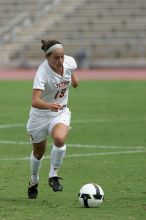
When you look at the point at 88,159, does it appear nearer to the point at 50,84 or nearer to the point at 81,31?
the point at 50,84

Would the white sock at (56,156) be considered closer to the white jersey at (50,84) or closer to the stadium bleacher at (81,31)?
the white jersey at (50,84)

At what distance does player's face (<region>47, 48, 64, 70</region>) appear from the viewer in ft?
34.7

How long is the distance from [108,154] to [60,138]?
4733mm

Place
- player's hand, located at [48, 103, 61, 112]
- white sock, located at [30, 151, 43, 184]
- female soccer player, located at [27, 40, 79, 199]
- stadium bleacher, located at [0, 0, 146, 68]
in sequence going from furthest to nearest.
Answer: stadium bleacher, located at [0, 0, 146, 68], white sock, located at [30, 151, 43, 184], female soccer player, located at [27, 40, 79, 199], player's hand, located at [48, 103, 61, 112]

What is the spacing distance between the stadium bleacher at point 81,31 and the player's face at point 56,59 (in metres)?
29.6

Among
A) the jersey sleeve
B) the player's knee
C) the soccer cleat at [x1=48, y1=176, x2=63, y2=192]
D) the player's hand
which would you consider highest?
the jersey sleeve

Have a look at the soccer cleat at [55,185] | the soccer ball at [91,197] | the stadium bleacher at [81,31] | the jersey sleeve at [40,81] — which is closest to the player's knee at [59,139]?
the soccer cleat at [55,185]

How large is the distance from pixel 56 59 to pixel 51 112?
690 millimetres

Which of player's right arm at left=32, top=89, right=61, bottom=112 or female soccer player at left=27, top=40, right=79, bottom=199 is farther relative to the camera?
Result: female soccer player at left=27, top=40, right=79, bottom=199

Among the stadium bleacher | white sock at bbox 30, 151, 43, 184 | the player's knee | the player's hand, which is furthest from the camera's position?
the stadium bleacher

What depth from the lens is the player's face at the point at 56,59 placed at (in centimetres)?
1057

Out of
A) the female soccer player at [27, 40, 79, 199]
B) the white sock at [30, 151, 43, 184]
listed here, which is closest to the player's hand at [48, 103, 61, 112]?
the female soccer player at [27, 40, 79, 199]

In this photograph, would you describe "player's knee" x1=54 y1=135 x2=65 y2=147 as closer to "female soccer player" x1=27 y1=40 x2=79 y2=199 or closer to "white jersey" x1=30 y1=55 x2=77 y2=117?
"female soccer player" x1=27 y1=40 x2=79 y2=199

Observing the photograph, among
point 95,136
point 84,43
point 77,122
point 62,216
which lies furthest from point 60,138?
point 84,43
